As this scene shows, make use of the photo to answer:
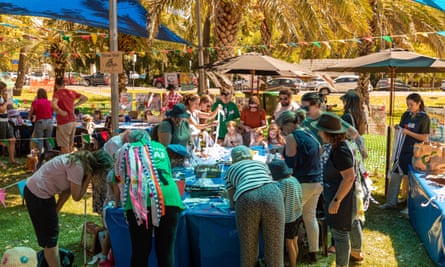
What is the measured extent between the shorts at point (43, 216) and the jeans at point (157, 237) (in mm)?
788

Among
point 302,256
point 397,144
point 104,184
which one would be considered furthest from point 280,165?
point 397,144

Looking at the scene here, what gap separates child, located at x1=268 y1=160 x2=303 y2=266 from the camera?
4250mm

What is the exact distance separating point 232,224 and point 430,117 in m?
4.01

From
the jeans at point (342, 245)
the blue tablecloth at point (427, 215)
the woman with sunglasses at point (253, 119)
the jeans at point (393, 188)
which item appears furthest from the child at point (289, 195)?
the woman with sunglasses at point (253, 119)

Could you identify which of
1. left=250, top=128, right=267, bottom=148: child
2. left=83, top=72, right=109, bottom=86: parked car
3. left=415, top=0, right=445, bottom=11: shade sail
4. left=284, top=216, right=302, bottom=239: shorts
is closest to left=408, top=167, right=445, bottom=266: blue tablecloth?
left=284, top=216, right=302, bottom=239: shorts

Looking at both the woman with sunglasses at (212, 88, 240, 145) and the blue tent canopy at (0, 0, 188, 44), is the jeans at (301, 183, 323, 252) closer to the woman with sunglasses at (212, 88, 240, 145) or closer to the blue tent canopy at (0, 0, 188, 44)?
the woman with sunglasses at (212, 88, 240, 145)

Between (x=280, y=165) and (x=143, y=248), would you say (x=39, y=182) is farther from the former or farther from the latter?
(x=280, y=165)

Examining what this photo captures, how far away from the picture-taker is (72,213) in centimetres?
675

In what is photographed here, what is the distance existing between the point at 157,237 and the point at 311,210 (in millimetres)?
1713

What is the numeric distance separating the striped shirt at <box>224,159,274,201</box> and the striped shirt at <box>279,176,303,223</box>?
0.45 m

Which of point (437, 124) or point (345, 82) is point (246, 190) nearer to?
point (437, 124)

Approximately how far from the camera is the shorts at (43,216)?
13.3 ft

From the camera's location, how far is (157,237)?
12.7 ft

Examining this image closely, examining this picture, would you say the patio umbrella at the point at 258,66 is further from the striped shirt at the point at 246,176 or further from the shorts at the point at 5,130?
the striped shirt at the point at 246,176
